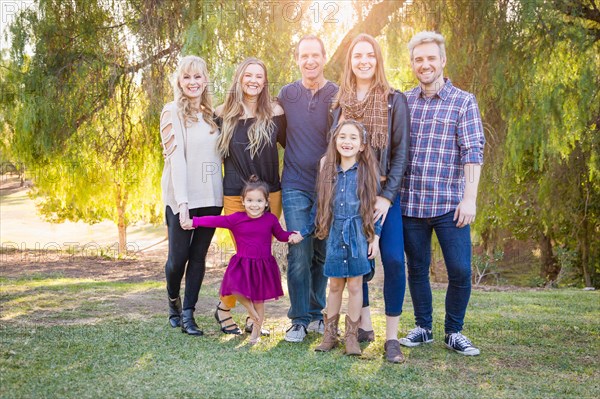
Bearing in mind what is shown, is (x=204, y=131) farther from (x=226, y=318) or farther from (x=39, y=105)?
(x=39, y=105)

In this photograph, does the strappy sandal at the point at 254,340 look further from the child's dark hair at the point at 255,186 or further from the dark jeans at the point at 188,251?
the child's dark hair at the point at 255,186

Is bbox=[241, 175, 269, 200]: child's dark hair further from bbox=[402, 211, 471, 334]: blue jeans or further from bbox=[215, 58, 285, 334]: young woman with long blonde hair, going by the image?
bbox=[402, 211, 471, 334]: blue jeans

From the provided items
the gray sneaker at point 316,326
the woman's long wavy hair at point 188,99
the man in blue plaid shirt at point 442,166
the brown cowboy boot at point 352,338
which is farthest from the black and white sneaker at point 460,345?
the woman's long wavy hair at point 188,99

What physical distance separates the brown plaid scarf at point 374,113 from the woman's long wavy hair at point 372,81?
1.6 inches

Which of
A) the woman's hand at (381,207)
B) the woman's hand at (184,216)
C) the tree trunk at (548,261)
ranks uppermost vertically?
the woman's hand at (381,207)

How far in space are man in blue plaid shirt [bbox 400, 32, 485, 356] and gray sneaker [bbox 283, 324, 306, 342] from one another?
83 cm

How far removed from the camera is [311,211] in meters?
3.82

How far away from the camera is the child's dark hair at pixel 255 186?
12.7ft

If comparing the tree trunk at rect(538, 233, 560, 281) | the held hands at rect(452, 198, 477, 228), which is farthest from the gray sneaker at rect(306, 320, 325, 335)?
the tree trunk at rect(538, 233, 560, 281)

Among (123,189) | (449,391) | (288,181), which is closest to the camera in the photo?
(449,391)

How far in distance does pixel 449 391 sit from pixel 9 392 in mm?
1989

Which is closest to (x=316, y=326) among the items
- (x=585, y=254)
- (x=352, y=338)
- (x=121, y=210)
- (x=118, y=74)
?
(x=352, y=338)

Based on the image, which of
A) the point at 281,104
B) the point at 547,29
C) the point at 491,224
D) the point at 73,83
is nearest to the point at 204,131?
the point at 281,104

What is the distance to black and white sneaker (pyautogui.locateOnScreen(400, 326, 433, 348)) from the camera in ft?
12.8
